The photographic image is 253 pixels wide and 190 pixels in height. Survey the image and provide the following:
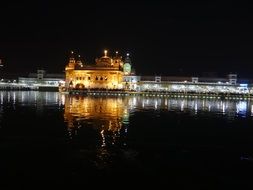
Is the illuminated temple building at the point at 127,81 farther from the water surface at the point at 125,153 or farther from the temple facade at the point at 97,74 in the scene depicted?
the water surface at the point at 125,153

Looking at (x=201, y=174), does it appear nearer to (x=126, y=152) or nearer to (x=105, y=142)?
(x=126, y=152)

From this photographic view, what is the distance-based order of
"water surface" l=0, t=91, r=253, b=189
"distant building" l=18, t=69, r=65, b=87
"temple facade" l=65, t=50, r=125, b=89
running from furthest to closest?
"distant building" l=18, t=69, r=65, b=87 → "temple facade" l=65, t=50, r=125, b=89 → "water surface" l=0, t=91, r=253, b=189

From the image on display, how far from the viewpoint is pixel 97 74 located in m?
80.9

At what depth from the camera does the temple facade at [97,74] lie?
264 feet

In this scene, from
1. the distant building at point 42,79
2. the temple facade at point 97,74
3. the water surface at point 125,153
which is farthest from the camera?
the distant building at point 42,79

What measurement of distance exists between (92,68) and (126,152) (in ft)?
228

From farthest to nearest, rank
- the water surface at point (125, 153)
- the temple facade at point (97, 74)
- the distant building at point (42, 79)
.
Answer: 1. the distant building at point (42, 79)
2. the temple facade at point (97, 74)
3. the water surface at point (125, 153)

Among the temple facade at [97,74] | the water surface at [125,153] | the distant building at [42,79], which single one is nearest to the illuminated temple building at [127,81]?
the temple facade at [97,74]

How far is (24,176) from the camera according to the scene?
1007 cm

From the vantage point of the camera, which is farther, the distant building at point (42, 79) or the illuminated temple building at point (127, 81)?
the distant building at point (42, 79)

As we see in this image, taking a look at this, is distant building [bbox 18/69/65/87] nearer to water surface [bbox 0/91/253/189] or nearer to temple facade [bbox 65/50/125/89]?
temple facade [bbox 65/50/125/89]

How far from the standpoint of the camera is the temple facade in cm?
8038

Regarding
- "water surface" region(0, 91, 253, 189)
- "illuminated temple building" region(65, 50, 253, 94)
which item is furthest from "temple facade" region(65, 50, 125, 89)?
"water surface" region(0, 91, 253, 189)

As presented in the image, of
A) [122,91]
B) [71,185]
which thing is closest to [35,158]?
[71,185]
